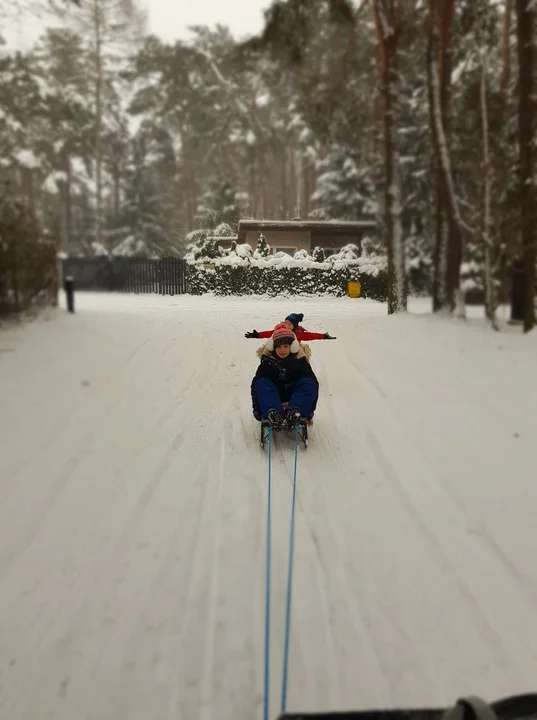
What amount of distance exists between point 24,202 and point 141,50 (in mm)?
3114

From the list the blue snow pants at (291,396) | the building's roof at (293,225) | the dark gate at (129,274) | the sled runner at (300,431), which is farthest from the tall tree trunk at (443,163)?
the sled runner at (300,431)

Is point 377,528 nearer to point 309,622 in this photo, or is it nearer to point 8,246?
point 309,622

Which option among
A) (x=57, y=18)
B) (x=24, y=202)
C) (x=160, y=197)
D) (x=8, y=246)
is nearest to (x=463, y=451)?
(x=8, y=246)

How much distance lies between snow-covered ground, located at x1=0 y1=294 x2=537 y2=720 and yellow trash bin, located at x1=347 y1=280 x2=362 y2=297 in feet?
10.2

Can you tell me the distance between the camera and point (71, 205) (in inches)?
600

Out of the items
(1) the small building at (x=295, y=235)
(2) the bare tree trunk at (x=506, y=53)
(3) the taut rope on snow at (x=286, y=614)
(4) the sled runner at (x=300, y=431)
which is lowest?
(3) the taut rope on snow at (x=286, y=614)

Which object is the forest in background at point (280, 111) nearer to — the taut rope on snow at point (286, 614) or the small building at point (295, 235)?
the small building at point (295, 235)

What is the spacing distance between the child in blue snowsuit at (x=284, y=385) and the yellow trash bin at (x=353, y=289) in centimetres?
440

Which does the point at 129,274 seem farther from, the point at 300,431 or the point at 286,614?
the point at 286,614

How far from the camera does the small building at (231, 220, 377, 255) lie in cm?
857

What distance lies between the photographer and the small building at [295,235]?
8.57m

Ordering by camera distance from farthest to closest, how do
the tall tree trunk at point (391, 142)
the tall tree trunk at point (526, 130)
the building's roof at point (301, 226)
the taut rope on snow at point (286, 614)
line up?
the tall tree trunk at point (391, 142) < the building's roof at point (301, 226) < the tall tree trunk at point (526, 130) < the taut rope on snow at point (286, 614)

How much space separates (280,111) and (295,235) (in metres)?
4.81

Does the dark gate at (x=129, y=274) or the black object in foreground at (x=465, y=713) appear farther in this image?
the dark gate at (x=129, y=274)
